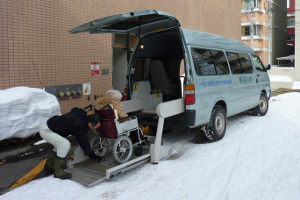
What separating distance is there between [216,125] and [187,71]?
1.46m

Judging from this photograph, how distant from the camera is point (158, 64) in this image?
6.34m

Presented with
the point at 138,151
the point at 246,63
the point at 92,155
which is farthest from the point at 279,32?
the point at 92,155

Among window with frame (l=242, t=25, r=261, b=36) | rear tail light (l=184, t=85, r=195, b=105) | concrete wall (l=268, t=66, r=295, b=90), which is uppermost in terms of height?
window with frame (l=242, t=25, r=261, b=36)

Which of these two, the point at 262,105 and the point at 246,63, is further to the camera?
the point at 262,105

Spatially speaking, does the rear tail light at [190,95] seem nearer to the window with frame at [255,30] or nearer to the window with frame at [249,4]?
the window with frame at [255,30]

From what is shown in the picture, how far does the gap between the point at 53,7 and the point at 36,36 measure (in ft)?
3.25

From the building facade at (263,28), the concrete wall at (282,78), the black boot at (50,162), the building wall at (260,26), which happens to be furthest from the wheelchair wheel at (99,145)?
the building wall at (260,26)

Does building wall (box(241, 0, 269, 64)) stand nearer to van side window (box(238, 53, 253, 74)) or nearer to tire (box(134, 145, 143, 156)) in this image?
van side window (box(238, 53, 253, 74))

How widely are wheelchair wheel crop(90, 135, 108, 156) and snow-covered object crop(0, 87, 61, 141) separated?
169cm

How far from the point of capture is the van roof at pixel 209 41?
5273 mm

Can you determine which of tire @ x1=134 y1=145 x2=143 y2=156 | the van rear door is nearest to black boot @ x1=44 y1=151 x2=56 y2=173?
tire @ x1=134 y1=145 x2=143 y2=156

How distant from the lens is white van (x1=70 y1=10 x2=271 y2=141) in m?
5.12

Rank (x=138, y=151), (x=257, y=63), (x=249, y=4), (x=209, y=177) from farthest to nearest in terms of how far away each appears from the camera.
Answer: (x=249, y=4) → (x=257, y=63) → (x=138, y=151) → (x=209, y=177)

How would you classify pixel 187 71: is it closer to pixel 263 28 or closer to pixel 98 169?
pixel 98 169
